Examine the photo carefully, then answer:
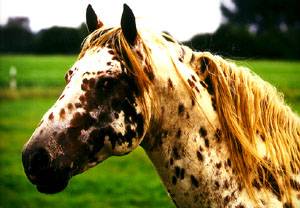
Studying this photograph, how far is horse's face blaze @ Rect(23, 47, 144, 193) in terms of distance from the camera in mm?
2377

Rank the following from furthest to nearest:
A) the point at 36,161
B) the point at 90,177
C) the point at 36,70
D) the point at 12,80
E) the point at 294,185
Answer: the point at 36,70, the point at 12,80, the point at 90,177, the point at 294,185, the point at 36,161

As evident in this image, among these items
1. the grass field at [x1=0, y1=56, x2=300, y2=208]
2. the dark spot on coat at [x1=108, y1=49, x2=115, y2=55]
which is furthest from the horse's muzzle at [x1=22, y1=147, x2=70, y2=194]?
the grass field at [x1=0, y1=56, x2=300, y2=208]

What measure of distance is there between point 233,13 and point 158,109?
9.64m

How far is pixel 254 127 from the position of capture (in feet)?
9.03

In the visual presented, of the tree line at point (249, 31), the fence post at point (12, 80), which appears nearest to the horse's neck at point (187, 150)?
the tree line at point (249, 31)

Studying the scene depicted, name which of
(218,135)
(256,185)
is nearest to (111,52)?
(218,135)

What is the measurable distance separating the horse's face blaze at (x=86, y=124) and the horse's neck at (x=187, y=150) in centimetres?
15

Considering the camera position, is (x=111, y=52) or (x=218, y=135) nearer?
(x=111, y=52)

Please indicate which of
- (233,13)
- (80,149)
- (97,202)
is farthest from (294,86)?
(80,149)

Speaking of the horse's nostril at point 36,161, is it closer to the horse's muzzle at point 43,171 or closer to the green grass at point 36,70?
the horse's muzzle at point 43,171

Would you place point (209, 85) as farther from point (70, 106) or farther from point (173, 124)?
point (70, 106)

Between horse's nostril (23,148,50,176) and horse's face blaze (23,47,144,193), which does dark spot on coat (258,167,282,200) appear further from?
horse's nostril (23,148,50,176)

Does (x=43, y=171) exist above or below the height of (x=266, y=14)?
above

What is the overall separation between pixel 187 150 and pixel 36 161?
28.0 inches
